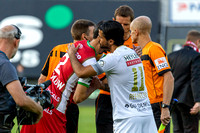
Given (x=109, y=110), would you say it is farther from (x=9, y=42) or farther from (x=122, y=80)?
(x=9, y=42)

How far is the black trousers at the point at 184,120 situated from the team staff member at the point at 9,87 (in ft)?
13.8

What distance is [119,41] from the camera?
14.9 ft

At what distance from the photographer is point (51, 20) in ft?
59.4

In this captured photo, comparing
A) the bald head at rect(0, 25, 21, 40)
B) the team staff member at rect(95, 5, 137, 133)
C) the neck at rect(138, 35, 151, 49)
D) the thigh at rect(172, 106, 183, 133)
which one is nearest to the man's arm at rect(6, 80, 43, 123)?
the bald head at rect(0, 25, 21, 40)

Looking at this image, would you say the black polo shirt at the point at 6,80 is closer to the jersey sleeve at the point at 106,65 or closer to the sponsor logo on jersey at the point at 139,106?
the jersey sleeve at the point at 106,65

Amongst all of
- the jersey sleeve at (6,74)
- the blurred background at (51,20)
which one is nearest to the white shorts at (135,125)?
the jersey sleeve at (6,74)

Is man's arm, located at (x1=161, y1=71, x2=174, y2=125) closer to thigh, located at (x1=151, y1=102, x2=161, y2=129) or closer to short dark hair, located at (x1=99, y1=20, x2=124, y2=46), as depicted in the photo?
thigh, located at (x1=151, y1=102, x2=161, y2=129)

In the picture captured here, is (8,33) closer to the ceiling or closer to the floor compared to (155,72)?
closer to the ceiling

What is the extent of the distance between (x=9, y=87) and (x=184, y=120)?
4.73 m

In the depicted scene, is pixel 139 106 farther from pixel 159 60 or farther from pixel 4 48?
pixel 4 48

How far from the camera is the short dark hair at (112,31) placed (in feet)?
14.6

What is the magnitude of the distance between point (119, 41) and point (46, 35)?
13.9 meters

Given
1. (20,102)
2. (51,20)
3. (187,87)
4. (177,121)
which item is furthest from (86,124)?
(20,102)

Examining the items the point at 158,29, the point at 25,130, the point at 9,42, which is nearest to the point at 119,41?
the point at 9,42
